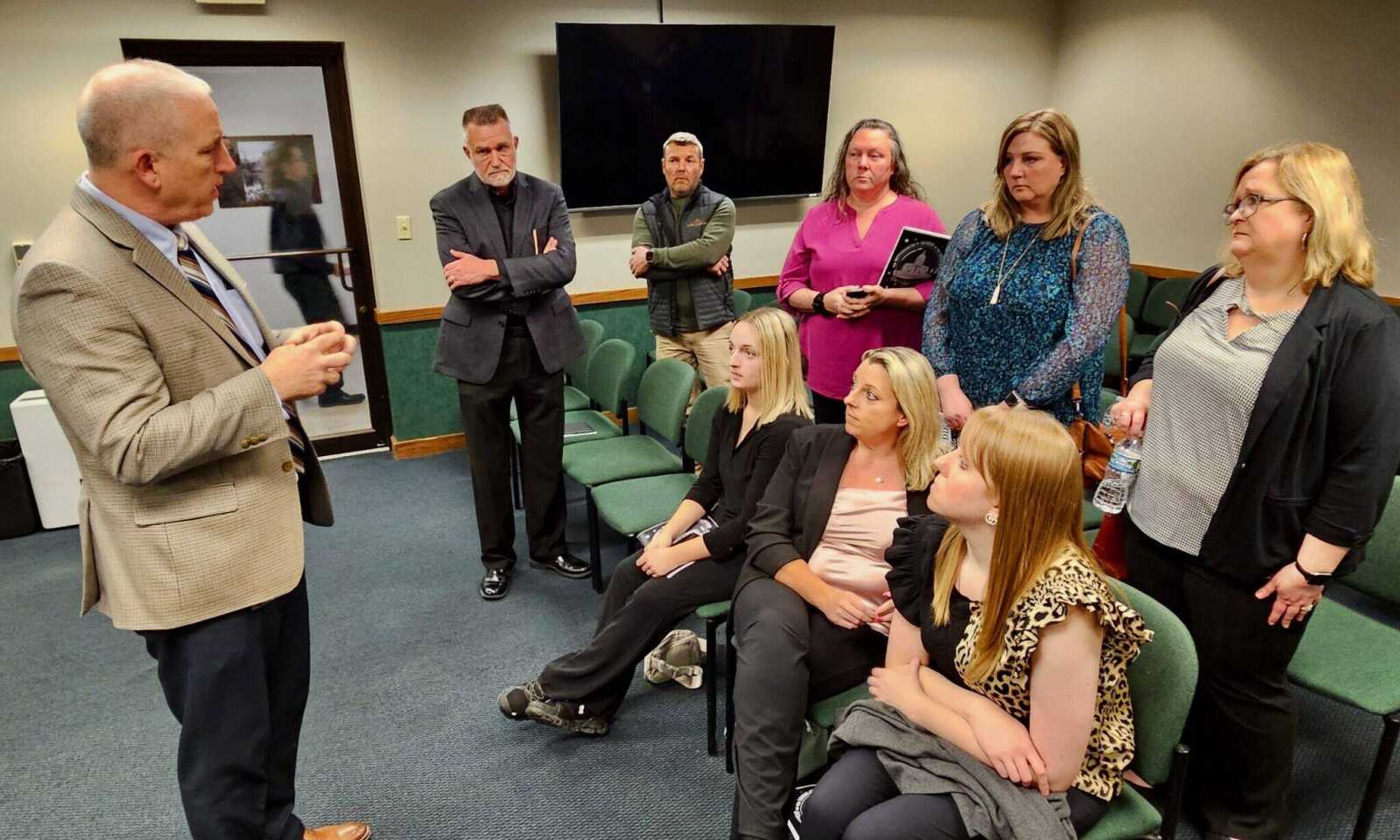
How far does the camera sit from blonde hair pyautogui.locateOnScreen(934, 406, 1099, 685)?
1.40 meters

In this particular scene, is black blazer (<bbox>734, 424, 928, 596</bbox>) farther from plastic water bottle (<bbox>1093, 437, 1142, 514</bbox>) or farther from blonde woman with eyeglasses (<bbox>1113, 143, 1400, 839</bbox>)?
blonde woman with eyeglasses (<bbox>1113, 143, 1400, 839</bbox>)

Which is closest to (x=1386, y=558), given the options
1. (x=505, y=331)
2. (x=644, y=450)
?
(x=644, y=450)

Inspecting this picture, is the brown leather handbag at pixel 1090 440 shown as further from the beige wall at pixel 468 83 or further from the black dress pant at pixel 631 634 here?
the beige wall at pixel 468 83

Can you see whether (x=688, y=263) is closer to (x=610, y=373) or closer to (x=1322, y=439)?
(x=610, y=373)

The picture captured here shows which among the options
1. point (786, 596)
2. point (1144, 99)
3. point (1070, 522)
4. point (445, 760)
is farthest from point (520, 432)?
point (1144, 99)

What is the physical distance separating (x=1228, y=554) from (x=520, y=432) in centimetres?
234

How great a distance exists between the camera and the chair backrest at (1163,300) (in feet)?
15.2

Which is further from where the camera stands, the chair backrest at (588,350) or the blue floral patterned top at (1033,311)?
the chair backrest at (588,350)

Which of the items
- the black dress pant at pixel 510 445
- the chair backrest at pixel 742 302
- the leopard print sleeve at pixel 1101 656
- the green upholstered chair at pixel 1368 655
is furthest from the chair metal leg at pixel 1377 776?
the chair backrest at pixel 742 302

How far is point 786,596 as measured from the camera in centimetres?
197

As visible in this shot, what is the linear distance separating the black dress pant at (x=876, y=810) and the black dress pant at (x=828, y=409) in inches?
53.4

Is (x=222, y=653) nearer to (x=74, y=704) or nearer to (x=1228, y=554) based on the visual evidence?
(x=74, y=704)

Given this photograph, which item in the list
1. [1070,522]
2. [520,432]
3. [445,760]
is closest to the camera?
[1070,522]

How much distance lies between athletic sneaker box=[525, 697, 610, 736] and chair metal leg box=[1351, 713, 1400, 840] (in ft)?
5.97
